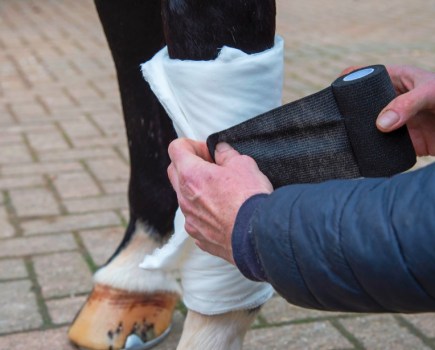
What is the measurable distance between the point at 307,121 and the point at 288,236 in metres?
0.31

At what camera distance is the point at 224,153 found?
55.4 inches

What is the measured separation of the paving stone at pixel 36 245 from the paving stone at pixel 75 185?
38 cm

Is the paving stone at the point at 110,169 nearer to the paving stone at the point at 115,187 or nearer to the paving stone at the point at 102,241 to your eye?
the paving stone at the point at 115,187

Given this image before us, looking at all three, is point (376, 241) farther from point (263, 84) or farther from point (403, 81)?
point (403, 81)

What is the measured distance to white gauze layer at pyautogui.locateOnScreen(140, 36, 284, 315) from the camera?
1.49m

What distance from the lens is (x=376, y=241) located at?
1071mm

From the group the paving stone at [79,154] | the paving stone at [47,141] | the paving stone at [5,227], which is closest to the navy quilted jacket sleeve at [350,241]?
the paving stone at [5,227]

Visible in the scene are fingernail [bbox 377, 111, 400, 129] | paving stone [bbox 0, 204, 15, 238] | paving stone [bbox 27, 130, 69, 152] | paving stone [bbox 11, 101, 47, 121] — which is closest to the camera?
fingernail [bbox 377, 111, 400, 129]

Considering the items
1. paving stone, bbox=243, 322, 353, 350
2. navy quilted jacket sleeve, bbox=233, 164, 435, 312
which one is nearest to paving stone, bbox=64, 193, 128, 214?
paving stone, bbox=243, 322, 353, 350

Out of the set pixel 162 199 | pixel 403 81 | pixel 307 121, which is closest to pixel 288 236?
pixel 307 121

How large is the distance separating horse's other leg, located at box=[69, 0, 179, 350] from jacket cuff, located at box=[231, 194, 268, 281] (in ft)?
2.74

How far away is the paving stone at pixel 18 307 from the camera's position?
224cm

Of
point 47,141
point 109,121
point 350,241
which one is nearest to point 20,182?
point 47,141

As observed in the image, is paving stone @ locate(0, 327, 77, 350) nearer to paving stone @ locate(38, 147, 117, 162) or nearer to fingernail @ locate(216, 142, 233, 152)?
fingernail @ locate(216, 142, 233, 152)
